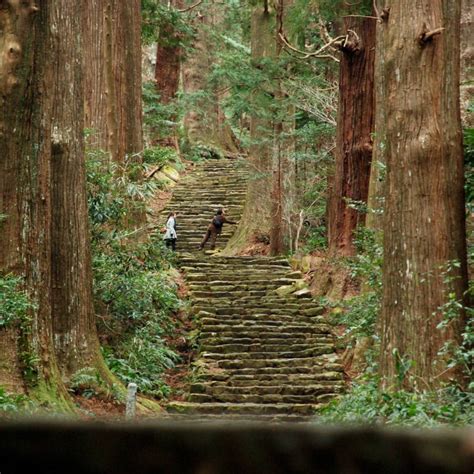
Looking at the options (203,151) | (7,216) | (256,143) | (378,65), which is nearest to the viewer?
(7,216)

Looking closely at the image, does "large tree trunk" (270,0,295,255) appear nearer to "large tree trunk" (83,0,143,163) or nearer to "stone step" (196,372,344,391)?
"large tree trunk" (83,0,143,163)

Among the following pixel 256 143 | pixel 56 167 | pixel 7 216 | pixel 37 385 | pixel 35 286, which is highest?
pixel 256 143

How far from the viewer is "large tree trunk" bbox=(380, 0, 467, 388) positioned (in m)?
8.30

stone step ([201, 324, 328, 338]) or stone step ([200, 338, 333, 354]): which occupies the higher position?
stone step ([201, 324, 328, 338])

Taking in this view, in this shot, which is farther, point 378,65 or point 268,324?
point 268,324

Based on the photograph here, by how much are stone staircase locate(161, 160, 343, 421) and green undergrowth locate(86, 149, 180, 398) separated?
0.83 metres

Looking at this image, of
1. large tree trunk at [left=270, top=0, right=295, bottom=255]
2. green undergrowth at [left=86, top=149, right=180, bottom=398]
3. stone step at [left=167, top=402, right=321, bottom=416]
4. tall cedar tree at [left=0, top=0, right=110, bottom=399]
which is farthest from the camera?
large tree trunk at [left=270, top=0, right=295, bottom=255]

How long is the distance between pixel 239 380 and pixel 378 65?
19.4ft

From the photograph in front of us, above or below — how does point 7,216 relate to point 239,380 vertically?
above

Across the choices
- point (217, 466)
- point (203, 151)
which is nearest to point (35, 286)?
point (217, 466)

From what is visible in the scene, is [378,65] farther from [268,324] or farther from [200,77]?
[200,77]

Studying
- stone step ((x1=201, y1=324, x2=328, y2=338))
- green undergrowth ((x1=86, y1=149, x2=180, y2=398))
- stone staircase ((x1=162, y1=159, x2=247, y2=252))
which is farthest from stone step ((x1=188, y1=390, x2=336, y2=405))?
stone staircase ((x1=162, y1=159, x2=247, y2=252))

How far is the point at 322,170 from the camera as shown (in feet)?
83.5

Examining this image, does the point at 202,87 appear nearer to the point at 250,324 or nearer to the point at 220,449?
the point at 250,324
